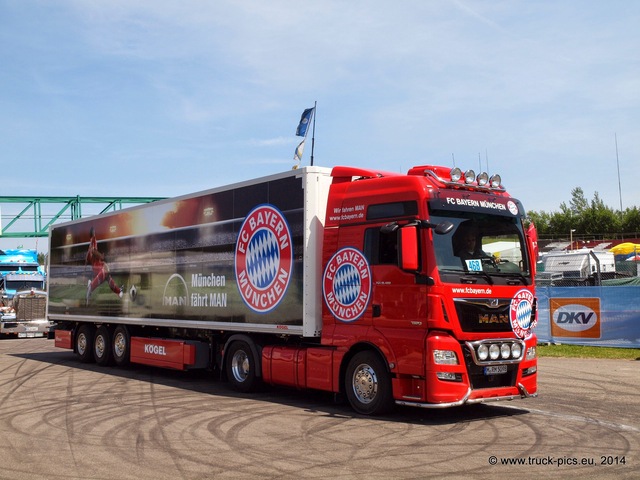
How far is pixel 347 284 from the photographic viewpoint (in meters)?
10.4

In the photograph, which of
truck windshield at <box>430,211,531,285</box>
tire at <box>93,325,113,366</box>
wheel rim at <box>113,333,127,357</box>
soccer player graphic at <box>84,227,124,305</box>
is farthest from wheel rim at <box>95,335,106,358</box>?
truck windshield at <box>430,211,531,285</box>

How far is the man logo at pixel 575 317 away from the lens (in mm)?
19422

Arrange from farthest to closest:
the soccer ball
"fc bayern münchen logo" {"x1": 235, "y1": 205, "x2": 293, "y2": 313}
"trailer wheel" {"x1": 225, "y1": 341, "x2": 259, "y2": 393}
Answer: the soccer ball
"trailer wheel" {"x1": 225, "y1": 341, "x2": 259, "y2": 393}
"fc bayern münchen logo" {"x1": 235, "y1": 205, "x2": 293, "y2": 313}

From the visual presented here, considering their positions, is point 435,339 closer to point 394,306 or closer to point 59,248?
point 394,306

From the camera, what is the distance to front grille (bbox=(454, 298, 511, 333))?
9391 mm

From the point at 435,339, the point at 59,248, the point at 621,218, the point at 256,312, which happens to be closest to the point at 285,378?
the point at 256,312

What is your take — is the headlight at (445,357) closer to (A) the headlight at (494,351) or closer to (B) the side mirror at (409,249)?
(A) the headlight at (494,351)

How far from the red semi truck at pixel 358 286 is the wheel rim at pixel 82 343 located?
177 inches

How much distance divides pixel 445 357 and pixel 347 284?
1.95 metres

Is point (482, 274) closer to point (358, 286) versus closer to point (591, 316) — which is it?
point (358, 286)

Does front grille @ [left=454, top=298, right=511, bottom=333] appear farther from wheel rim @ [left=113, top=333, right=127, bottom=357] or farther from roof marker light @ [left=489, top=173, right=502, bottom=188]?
wheel rim @ [left=113, top=333, right=127, bottom=357]

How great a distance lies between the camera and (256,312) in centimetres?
1202

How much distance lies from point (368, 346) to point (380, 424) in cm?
113

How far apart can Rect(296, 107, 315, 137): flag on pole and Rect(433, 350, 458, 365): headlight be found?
458 inches
